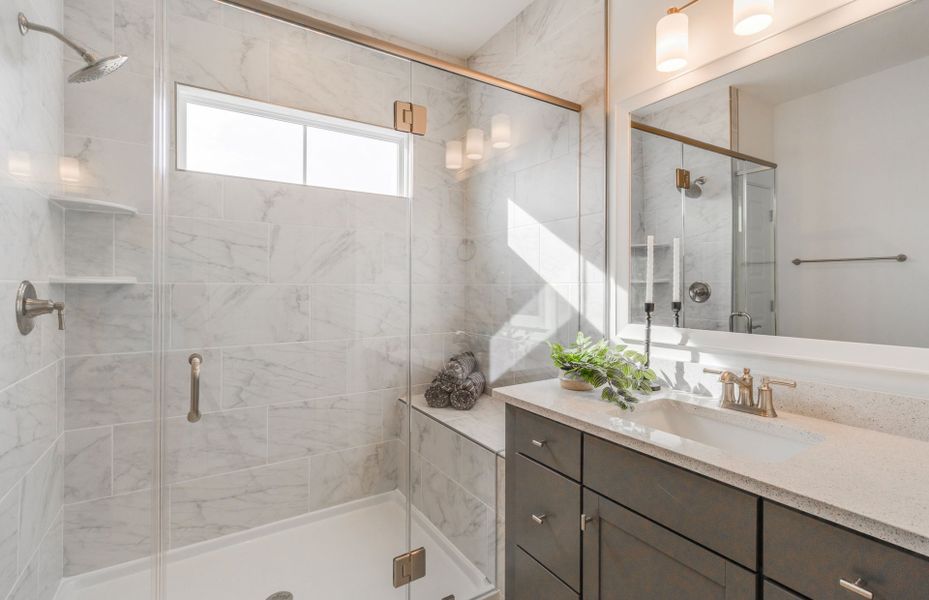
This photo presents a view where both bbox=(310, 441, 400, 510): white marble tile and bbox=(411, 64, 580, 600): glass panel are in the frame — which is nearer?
bbox=(310, 441, 400, 510): white marble tile

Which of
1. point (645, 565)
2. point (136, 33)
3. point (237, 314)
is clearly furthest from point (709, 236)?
point (136, 33)

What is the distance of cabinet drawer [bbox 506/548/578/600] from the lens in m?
1.30

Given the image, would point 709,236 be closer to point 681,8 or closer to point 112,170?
point 681,8

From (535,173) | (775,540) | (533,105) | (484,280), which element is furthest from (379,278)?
(775,540)

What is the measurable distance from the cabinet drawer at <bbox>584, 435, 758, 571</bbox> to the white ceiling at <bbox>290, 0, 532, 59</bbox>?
225 cm

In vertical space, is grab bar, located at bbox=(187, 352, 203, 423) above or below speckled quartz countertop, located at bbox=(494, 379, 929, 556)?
above

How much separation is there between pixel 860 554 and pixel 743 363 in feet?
2.61

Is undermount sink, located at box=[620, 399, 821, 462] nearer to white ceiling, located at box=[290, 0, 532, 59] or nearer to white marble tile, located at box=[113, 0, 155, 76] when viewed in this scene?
white marble tile, located at box=[113, 0, 155, 76]

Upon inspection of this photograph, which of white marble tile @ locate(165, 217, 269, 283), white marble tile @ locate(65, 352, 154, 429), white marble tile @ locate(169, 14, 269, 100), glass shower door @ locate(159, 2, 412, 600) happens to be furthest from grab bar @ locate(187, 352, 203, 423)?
white marble tile @ locate(169, 14, 269, 100)

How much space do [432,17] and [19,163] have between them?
196 centimetres

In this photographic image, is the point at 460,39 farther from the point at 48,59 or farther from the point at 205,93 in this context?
the point at 48,59

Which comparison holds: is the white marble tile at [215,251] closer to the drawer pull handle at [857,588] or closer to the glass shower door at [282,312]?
the glass shower door at [282,312]

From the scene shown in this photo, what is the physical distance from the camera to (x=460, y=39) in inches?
98.9

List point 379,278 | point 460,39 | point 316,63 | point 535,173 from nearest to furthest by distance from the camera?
point 316,63
point 379,278
point 535,173
point 460,39
